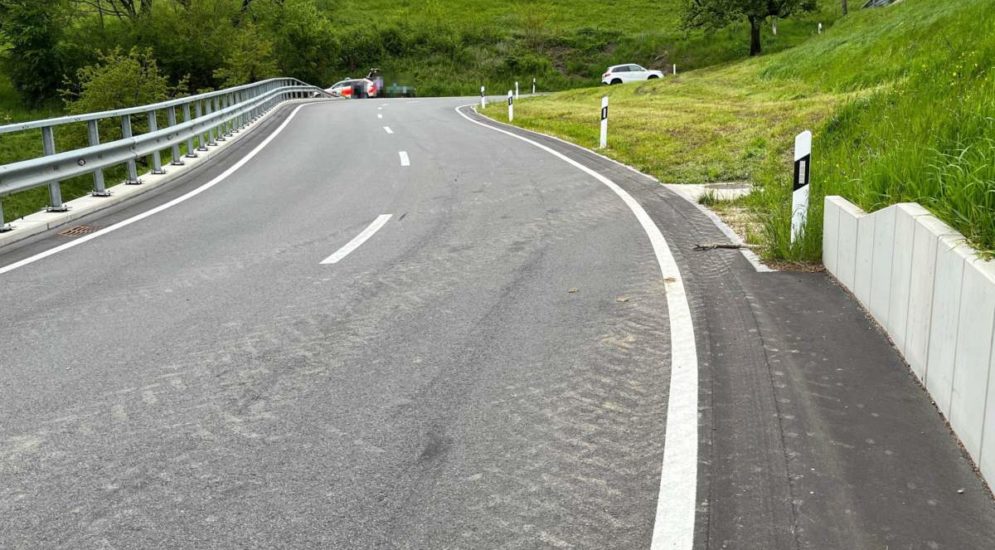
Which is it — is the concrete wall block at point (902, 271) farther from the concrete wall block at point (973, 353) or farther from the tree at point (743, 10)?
the tree at point (743, 10)

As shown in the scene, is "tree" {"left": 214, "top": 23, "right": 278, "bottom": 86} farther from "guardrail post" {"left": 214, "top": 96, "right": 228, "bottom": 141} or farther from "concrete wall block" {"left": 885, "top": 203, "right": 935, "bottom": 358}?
"concrete wall block" {"left": 885, "top": 203, "right": 935, "bottom": 358}

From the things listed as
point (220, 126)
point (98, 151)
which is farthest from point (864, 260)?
point (220, 126)

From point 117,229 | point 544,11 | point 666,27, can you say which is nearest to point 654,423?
point 117,229

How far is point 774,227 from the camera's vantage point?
8211 millimetres

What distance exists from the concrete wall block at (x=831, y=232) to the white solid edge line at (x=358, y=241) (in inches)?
166

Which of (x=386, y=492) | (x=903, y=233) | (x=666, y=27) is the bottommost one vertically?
(x=386, y=492)

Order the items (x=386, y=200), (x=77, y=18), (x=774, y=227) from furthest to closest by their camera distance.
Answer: (x=77, y=18)
(x=386, y=200)
(x=774, y=227)

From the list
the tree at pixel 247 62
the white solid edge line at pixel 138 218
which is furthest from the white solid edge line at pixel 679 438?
the tree at pixel 247 62

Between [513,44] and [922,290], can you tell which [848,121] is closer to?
[922,290]

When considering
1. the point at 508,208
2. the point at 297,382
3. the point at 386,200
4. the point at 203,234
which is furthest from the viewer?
the point at 386,200

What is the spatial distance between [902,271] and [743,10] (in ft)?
154

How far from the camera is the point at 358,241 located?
9367mm

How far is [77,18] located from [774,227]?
66.7 m

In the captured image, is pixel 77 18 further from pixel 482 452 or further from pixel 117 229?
pixel 482 452
